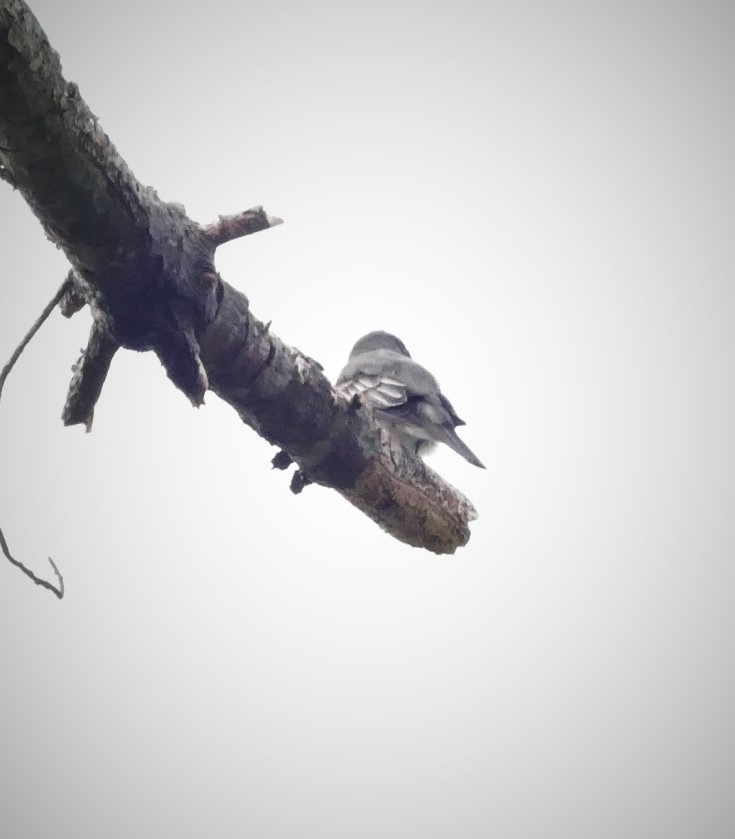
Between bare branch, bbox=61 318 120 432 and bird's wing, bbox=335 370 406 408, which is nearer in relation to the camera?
bare branch, bbox=61 318 120 432

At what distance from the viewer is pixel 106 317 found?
2000 mm

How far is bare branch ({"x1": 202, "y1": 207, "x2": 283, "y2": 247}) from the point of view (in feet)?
7.05

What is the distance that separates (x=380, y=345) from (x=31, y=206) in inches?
168

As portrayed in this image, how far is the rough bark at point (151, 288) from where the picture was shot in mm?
1495

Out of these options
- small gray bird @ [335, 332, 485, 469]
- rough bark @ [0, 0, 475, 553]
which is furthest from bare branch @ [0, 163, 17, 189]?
small gray bird @ [335, 332, 485, 469]

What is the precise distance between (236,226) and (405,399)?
2487 millimetres

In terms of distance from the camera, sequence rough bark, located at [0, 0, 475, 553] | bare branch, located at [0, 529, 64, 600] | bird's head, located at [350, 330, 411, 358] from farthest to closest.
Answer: bird's head, located at [350, 330, 411, 358]
bare branch, located at [0, 529, 64, 600]
rough bark, located at [0, 0, 475, 553]

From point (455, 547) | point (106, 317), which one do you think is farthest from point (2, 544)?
point (455, 547)

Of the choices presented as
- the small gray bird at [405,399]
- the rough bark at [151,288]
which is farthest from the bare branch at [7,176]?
the small gray bird at [405,399]

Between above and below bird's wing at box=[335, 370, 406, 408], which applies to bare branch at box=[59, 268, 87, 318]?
below

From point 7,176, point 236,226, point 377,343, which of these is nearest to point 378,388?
point 377,343

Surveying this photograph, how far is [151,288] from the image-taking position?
6.42ft

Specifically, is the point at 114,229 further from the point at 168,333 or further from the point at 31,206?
the point at 168,333

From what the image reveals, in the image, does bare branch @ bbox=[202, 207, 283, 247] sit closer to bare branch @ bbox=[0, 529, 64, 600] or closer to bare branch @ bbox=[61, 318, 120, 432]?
bare branch @ bbox=[61, 318, 120, 432]
